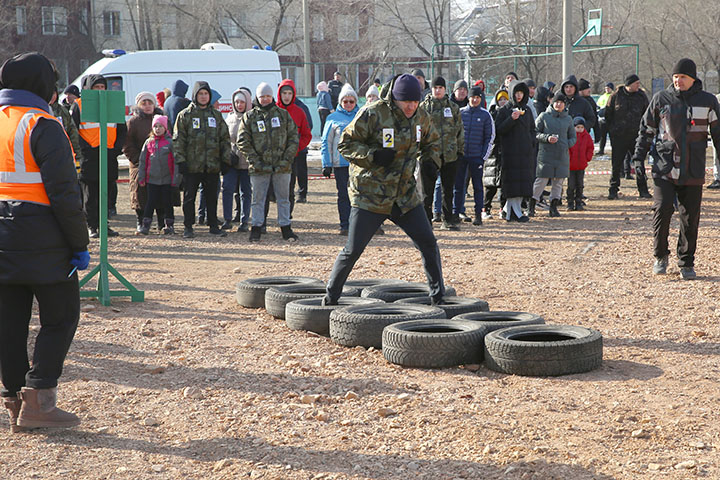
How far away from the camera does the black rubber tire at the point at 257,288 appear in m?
8.41

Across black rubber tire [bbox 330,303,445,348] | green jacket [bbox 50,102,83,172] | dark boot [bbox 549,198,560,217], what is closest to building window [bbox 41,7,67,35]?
green jacket [bbox 50,102,83,172]

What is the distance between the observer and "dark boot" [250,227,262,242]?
486 inches

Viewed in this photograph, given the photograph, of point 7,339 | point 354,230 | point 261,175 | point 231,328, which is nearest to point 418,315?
point 354,230

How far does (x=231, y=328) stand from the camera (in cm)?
764

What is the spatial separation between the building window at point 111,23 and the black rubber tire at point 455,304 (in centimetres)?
5012

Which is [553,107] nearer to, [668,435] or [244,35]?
[668,435]

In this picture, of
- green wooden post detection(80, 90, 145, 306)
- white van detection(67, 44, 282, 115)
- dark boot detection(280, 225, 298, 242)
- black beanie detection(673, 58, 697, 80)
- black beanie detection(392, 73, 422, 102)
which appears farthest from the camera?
white van detection(67, 44, 282, 115)

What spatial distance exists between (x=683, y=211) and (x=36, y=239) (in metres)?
6.73

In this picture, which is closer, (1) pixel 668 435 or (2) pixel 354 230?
(1) pixel 668 435

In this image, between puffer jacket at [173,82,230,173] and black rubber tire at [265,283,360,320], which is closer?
black rubber tire at [265,283,360,320]

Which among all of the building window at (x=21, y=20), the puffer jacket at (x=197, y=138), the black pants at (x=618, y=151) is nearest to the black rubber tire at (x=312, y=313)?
the puffer jacket at (x=197, y=138)

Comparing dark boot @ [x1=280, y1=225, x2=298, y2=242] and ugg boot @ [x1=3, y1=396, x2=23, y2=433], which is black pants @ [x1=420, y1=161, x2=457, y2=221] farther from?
ugg boot @ [x1=3, y1=396, x2=23, y2=433]

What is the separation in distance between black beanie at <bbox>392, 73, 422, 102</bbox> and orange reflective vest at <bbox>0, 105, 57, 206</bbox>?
2.97 m

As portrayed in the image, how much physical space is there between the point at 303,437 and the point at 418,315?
221cm
